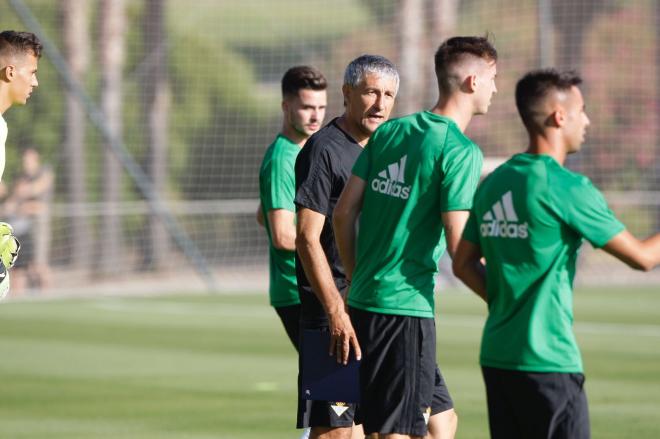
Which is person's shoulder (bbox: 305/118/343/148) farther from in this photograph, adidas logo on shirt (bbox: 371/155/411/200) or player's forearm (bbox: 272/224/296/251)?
player's forearm (bbox: 272/224/296/251)

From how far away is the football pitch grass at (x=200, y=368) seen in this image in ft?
34.2

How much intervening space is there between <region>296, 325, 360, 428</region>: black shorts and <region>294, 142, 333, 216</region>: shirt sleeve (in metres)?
0.73

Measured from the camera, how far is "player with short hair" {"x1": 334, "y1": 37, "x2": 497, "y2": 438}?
640cm

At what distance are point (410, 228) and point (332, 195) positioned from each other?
912mm

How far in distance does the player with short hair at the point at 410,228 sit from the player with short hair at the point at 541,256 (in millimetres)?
638

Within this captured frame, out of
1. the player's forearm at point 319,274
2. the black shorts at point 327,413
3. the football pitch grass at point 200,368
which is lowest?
the football pitch grass at point 200,368

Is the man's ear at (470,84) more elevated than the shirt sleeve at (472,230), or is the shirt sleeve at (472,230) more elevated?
the man's ear at (470,84)

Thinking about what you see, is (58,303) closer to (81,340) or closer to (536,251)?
(81,340)

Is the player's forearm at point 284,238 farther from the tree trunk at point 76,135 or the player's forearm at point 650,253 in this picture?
the tree trunk at point 76,135

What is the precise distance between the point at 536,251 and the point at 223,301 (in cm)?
1713

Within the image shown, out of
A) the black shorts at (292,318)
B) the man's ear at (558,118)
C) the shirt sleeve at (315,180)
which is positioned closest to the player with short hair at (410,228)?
the shirt sleeve at (315,180)

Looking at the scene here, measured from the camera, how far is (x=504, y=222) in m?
5.70

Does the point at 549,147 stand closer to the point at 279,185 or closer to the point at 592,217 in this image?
the point at 592,217

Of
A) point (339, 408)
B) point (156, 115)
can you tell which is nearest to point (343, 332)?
point (339, 408)
